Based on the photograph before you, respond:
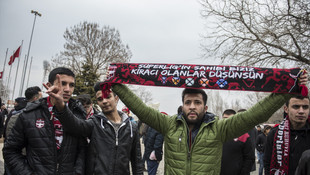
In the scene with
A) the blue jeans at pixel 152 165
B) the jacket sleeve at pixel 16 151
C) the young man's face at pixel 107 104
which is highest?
the young man's face at pixel 107 104

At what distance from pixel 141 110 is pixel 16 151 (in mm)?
1358

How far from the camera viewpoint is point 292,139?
3186 mm

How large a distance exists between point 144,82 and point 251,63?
10.8m

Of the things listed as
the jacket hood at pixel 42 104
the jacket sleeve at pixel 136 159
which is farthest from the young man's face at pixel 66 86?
the jacket sleeve at pixel 136 159

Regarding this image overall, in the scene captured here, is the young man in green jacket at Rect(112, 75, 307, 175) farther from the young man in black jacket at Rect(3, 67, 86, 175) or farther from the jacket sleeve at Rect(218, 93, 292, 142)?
the young man in black jacket at Rect(3, 67, 86, 175)

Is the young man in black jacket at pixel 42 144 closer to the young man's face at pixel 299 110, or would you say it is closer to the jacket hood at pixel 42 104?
the jacket hood at pixel 42 104

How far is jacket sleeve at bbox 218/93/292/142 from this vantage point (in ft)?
7.93

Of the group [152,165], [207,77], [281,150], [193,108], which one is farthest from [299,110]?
[152,165]

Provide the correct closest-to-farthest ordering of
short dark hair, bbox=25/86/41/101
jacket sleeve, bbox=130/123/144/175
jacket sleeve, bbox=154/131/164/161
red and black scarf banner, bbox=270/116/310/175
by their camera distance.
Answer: jacket sleeve, bbox=130/123/144/175 < red and black scarf banner, bbox=270/116/310/175 < short dark hair, bbox=25/86/41/101 < jacket sleeve, bbox=154/131/164/161

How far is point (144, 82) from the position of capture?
9.66 feet

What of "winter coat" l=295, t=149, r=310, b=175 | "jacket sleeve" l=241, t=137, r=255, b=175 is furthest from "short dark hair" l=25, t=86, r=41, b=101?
"winter coat" l=295, t=149, r=310, b=175

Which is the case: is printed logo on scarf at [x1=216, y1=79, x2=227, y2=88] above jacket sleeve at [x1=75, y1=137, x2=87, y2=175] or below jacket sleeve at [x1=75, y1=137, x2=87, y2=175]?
above

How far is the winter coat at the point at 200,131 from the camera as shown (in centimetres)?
247

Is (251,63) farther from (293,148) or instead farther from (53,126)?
(53,126)
